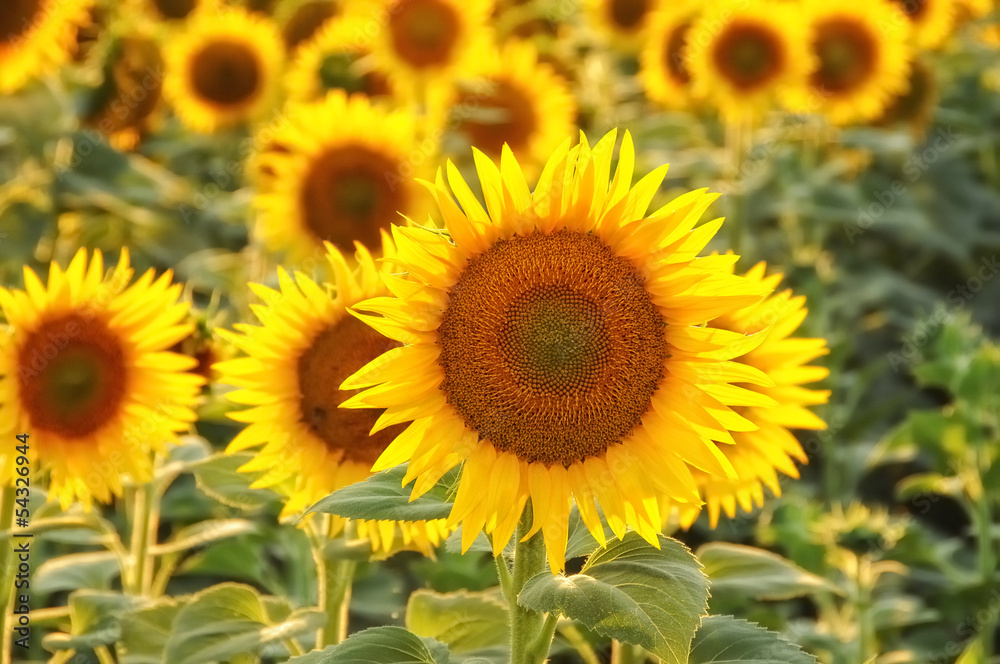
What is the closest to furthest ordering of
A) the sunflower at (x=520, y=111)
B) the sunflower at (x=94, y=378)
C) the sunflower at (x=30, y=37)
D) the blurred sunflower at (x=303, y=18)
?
the sunflower at (x=94, y=378) < the sunflower at (x=30, y=37) < the sunflower at (x=520, y=111) < the blurred sunflower at (x=303, y=18)

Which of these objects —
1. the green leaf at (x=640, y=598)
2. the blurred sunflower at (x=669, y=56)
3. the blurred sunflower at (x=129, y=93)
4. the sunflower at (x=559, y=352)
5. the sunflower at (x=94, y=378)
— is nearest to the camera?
the green leaf at (x=640, y=598)

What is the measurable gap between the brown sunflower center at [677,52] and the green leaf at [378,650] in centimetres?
330

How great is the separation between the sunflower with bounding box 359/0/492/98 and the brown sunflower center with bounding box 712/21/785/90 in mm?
881

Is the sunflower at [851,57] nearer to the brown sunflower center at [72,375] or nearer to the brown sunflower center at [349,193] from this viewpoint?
the brown sunflower center at [349,193]

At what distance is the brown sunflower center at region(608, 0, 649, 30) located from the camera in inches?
196

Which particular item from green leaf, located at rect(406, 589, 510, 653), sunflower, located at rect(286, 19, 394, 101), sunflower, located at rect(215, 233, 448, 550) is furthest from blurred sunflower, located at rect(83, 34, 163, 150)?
green leaf, located at rect(406, 589, 510, 653)

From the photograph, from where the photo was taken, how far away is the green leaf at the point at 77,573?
2.14m

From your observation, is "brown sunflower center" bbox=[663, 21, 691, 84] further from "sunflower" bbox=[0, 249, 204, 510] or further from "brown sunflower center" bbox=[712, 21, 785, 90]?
"sunflower" bbox=[0, 249, 204, 510]

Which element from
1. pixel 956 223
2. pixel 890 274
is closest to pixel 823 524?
pixel 890 274

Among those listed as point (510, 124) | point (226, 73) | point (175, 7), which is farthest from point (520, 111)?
point (175, 7)

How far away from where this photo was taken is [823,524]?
8.09 ft

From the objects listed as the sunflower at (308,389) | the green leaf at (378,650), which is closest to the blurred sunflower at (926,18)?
the sunflower at (308,389)

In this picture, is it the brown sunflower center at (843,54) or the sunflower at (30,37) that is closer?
the sunflower at (30,37)

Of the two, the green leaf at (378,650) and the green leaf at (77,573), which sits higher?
the green leaf at (77,573)
